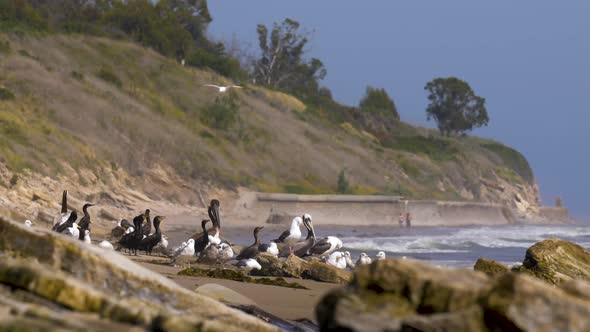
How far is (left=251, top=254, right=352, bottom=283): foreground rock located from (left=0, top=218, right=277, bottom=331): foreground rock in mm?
8547

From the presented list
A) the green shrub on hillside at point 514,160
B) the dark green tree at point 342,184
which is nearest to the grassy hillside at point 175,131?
the dark green tree at point 342,184

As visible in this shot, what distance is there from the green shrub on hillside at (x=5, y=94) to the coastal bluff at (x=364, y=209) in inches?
Answer: 475

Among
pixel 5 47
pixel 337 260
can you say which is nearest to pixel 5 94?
pixel 5 47

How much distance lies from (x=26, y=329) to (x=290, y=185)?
53.2 m

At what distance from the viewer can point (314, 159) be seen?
6462 centimetres

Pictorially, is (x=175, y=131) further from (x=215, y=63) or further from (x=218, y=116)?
(x=215, y=63)

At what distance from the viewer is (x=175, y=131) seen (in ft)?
179

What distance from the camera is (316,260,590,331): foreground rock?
215 inches

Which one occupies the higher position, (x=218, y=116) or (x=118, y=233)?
(x=218, y=116)

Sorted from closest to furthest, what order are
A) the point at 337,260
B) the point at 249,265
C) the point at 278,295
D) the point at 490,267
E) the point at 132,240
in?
the point at 490,267, the point at 278,295, the point at 249,265, the point at 337,260, the point at 132,240

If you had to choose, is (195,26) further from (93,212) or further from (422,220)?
(93,212)

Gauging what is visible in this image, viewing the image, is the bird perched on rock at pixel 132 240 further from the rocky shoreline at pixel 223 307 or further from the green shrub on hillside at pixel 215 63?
the green shrub on hillside at pixel 215 63

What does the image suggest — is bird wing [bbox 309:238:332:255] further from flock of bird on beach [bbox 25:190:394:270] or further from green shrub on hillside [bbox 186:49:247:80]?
green shrub on hillside [bbox 186:49:247:80]

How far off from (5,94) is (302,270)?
1248 inches
